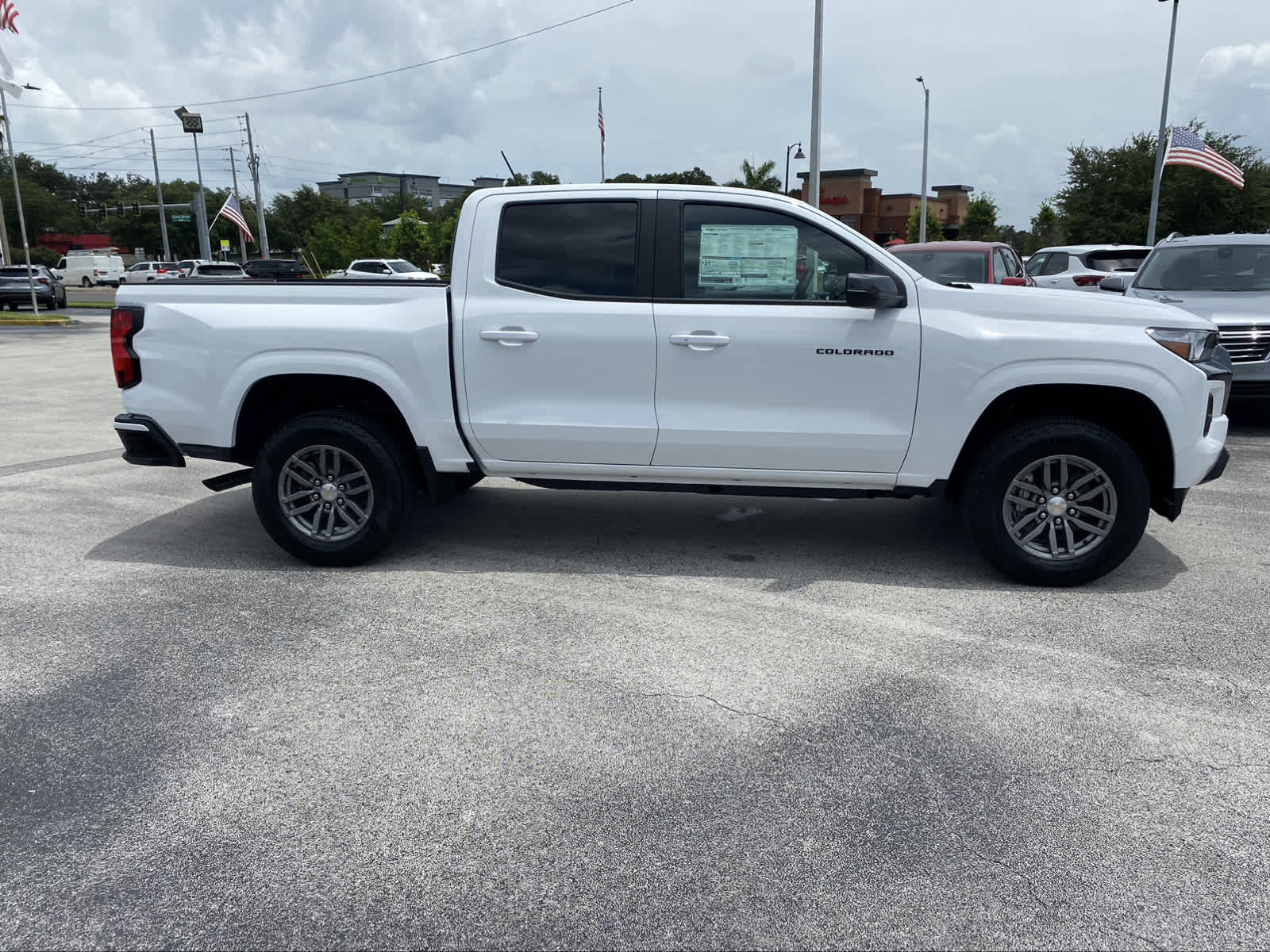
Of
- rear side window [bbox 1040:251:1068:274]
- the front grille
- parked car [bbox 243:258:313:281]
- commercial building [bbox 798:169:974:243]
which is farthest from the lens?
commercial building [bbox 798:169:974:243]

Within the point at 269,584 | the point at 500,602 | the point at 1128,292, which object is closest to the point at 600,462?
the point at 500,602

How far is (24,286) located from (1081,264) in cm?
3106

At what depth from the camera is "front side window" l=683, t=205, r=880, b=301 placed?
5105 mm

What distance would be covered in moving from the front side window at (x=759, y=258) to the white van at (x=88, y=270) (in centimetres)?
6152

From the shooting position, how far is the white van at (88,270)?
Result: 57500mm

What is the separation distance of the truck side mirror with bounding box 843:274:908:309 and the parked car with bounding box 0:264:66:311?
109ft

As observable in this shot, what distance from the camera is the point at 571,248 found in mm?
5266

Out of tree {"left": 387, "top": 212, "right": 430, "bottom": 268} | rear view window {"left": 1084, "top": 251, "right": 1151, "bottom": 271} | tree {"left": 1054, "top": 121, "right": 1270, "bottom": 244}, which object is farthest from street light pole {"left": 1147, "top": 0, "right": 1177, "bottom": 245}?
tree {"left": 387, "top": 212, "right": 430, "bottom": 268}

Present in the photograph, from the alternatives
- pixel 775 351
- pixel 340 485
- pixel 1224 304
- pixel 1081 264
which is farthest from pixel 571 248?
pixel 1081 264

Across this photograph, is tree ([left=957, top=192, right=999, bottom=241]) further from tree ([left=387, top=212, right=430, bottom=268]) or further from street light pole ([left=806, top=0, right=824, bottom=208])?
street light pole ([left=806, top=0, right=824, bottom=208])

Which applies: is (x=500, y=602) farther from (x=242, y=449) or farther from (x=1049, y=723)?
(x=1049, y=723)

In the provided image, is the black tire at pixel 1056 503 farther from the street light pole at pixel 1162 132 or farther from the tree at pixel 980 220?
the tree at pixel 980 220

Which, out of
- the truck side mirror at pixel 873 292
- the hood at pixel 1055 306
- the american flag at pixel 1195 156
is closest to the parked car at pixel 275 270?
the truck side mirror at pixel 873 292

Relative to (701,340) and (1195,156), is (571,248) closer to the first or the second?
(701,340)
